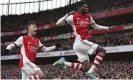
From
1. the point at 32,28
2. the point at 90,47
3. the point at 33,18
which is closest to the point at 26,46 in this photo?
the point at 32,28

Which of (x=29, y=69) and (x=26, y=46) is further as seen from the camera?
(x=26, y=46)

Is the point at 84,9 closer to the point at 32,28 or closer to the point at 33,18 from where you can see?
the point at 32,28

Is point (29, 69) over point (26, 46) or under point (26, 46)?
under

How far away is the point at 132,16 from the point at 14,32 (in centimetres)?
2387

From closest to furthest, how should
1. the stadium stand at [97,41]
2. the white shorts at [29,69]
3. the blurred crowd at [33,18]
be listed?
the white shorts at [29,69]
the stadium stand at [97,41]
the blurred crowd at [33,18]

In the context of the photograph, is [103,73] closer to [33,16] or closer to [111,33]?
[111,33]

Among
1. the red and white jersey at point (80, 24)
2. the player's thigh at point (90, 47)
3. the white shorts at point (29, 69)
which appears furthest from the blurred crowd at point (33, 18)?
the white shorts at point (29, 69)

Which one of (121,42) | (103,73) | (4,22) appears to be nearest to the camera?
(103,73)

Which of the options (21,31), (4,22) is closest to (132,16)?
(21,31)

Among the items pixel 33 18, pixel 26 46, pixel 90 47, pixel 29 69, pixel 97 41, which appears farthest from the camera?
pixel 33 18

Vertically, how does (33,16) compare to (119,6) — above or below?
below

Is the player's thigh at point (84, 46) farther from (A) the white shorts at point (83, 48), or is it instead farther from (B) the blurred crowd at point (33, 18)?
(B) the blurred crowd at point (33, 18)

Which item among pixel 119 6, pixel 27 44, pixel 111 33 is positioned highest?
pixel 27 44

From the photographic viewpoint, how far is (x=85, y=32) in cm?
935
